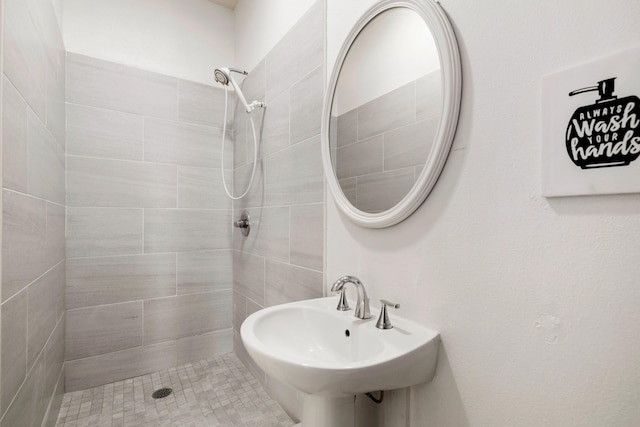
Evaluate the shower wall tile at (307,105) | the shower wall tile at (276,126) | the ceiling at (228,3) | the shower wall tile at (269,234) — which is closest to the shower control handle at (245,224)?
the shower wall tile at (269,234)

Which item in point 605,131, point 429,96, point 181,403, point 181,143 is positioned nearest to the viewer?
point 605,131

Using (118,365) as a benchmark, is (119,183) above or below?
above

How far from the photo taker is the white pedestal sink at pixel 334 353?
75 cm

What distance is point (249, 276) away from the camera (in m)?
2.00

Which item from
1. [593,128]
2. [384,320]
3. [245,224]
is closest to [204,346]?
[245,224]

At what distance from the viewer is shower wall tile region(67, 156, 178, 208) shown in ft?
5.88

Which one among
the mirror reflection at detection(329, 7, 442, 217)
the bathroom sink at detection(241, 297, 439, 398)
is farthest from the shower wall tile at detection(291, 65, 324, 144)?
the bathroom sink at detection(241, 297, 439, 398)

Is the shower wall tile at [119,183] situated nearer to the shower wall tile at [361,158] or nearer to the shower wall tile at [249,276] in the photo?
the shower wall tile at [249,276]

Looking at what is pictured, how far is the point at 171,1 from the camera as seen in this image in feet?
6.75

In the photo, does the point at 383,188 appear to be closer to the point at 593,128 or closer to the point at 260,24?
the point at 593,128

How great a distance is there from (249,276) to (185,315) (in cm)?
52

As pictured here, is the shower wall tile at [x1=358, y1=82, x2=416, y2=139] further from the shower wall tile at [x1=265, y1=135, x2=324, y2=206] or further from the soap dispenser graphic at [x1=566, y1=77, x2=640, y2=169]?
the soap dispenser graphic at [x1=566, y1=77, x2=640, y2=169]

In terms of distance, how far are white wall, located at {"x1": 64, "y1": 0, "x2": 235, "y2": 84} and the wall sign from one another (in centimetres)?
209

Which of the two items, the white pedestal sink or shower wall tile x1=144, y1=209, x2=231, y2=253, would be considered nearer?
the white pedestal sink
